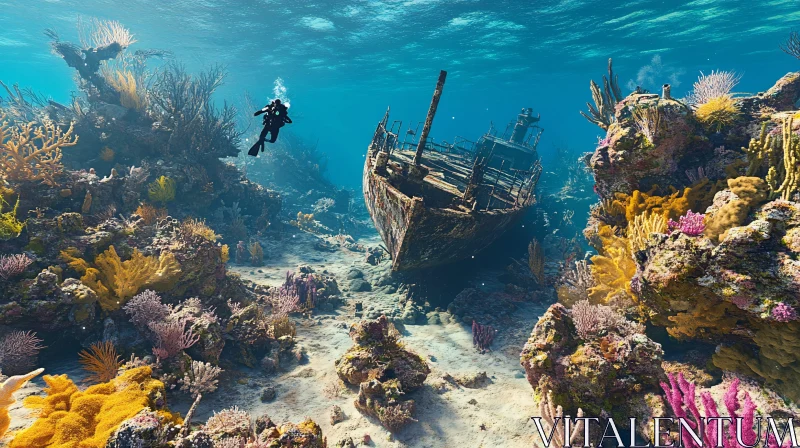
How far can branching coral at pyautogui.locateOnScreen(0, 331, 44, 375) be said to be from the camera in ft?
14.0

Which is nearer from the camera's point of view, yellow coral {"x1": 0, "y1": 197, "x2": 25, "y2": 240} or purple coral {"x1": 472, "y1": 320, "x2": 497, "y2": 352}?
yellow coral {"x1": 0, "y1": 197, "x2": 25, "y2": 240}

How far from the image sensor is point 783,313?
10.3 feet

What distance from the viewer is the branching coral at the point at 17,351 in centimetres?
427

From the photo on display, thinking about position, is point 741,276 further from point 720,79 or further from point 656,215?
point 720,79

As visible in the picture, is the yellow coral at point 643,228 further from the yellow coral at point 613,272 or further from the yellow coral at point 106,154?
the yellow coral at point 106,154

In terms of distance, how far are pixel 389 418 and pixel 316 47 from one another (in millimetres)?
36336

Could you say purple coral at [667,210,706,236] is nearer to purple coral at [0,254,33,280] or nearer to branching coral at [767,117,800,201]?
branching coral at [767,117,800,201]

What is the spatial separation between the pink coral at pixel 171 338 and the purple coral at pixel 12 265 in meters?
2.05

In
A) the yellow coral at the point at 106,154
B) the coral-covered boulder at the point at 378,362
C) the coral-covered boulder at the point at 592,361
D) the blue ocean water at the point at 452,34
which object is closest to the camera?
the coral-covered boulder at the point at 592,361

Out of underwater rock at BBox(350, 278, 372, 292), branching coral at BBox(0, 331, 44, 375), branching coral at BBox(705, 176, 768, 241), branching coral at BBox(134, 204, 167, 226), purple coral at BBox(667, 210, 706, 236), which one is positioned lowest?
branching coral at BBox(0, 331, 44, 375)

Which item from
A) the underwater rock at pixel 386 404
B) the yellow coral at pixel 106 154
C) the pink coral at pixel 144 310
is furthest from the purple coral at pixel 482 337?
the yellow coral at pixel 106 154

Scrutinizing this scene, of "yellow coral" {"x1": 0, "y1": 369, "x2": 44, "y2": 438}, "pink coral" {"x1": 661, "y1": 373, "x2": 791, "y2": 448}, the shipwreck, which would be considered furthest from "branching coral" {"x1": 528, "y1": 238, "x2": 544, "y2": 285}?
"yellow coral" {"x1": 0, "y1": 369, "x2": 44, "y2": 438}

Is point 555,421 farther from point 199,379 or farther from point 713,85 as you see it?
point 713,85

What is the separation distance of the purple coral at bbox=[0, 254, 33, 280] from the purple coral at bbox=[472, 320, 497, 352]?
7.93m
